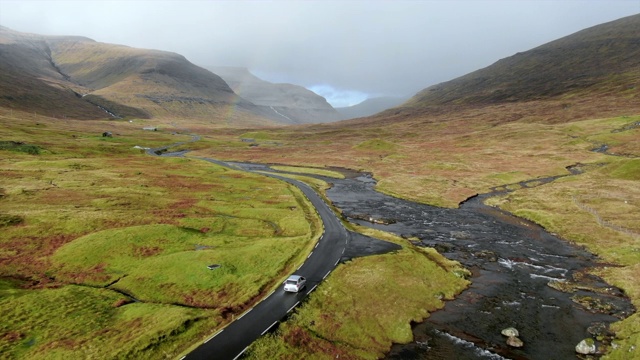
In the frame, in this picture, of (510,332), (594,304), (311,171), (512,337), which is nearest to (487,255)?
(594,304)

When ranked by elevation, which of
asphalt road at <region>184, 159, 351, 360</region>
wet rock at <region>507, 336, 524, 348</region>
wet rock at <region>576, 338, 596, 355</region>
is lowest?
wet rock at <region>576, 338, 596, 355</region>

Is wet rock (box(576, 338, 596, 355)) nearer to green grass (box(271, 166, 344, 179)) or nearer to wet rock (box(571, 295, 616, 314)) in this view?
wet rock (box(571, 295, 616, 314))

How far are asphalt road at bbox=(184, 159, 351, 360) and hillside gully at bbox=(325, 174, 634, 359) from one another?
12849mm

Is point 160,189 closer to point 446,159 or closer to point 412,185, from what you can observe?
point 412,185

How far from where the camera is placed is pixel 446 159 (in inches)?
7052

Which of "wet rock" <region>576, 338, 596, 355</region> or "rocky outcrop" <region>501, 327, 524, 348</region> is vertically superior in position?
"rocky outcrop" <region>501, 327, 524, 348</region>

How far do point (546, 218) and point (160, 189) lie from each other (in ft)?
316

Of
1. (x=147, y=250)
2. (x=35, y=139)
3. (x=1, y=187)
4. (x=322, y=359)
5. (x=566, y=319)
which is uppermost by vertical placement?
(x=35, y=139)

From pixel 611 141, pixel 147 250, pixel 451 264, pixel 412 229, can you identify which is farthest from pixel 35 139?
pixel 611 141

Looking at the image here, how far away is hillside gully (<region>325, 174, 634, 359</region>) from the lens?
39844 mm

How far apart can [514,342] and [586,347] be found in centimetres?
652

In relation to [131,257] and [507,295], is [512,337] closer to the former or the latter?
[507,295]

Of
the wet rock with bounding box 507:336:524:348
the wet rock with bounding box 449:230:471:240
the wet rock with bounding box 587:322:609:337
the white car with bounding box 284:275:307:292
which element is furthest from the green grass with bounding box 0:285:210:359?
the wet rock with bounding box 449:230:471:240

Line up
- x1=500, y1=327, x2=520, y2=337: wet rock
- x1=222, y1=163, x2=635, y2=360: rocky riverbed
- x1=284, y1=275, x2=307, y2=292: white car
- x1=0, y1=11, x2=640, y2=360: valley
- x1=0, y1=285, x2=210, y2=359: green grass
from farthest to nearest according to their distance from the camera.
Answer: x1=284, y1=275, x2=307, y2=292: white car < x1=500, y1=327, x2=520, y2=337: wet rock < x1=222, y1=163, x2=635, y2=360: rocky riverbed < x1=0, y1=11, x2=640, y2=360: valley < x1=0, y1=285, x2=210, y2=359: green grass
